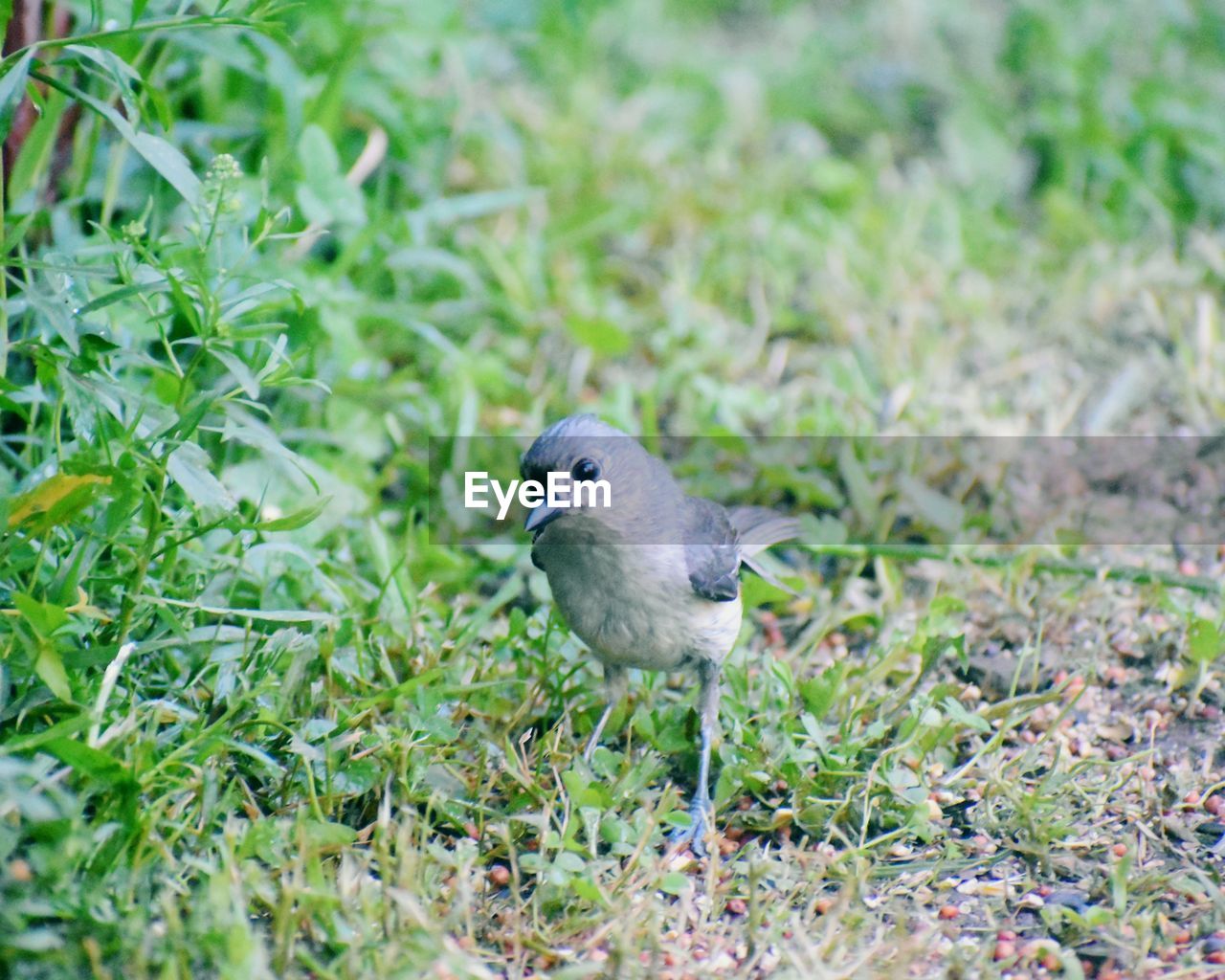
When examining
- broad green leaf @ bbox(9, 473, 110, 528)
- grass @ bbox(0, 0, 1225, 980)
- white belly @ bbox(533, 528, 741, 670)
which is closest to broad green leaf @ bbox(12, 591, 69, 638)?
grass @ bbox(0, 0, 1225, 980)

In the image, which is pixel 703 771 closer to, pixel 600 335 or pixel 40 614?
pixel 40 614

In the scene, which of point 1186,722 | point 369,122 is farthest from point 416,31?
point 1186,722

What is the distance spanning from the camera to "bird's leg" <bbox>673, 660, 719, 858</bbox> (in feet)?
9.44

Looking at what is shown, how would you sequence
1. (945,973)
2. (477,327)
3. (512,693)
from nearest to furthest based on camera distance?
(945,973) → (512,693) → (477,327)

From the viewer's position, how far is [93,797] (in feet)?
8.36

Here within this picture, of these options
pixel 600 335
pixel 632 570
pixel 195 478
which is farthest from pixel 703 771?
pixel 600 335

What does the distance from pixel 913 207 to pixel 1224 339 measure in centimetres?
130

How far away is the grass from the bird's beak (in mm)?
418

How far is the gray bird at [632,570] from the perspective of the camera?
289cm

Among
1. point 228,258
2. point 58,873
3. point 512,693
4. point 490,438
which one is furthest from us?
point 490,438

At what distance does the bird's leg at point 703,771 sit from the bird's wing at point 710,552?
0.61ft

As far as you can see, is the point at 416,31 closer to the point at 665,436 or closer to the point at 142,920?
the point at 665,436

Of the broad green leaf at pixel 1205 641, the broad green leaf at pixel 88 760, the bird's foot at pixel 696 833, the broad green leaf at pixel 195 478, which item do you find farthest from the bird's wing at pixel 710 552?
the broad green leaf at pixel 88 760

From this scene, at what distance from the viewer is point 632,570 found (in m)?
2.93
